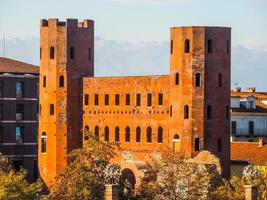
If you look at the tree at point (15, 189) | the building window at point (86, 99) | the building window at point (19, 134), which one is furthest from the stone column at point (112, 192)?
the building window at point (19, 134)

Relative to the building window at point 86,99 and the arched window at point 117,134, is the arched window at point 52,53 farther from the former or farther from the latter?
the arched window at point 117,134

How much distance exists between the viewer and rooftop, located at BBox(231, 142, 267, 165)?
112625mm

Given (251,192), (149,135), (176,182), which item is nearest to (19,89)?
(149,135)

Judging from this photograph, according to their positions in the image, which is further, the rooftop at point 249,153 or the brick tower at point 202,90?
the rooftop at point 249,153

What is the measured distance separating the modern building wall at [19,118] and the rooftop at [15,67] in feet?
0.31

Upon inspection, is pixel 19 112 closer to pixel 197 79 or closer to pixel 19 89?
pixel 19 89

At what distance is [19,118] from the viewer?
432 feet

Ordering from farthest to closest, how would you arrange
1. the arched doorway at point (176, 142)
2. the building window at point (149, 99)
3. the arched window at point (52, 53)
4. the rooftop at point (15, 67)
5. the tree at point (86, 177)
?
1. the rooftop at point (15, 67)
2. the arched window at point (52, 53)
3. the building window at point (149, 99)
4. the arched doorway at point (176, 142)
5. the tree at point (86, 177)

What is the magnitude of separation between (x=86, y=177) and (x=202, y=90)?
24887 millimetres

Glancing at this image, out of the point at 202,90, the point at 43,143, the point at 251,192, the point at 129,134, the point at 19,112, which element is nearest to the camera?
the point at 251,192

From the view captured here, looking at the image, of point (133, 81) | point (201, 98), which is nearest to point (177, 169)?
point (201, 98)

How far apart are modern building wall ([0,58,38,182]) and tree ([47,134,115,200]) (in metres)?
44.7

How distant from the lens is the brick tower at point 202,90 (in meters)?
105

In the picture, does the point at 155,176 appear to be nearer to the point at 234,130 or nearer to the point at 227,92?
the point at 227,92
